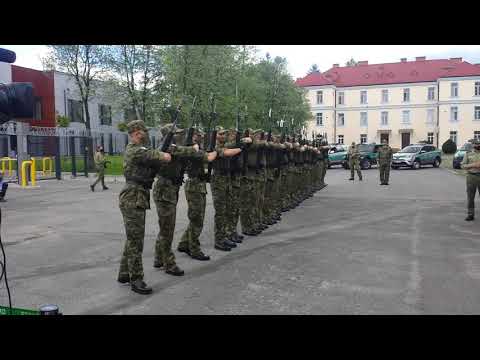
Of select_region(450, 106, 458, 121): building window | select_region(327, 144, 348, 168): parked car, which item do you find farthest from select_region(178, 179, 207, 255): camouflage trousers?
select_region(450, 106, 458, 121): building window

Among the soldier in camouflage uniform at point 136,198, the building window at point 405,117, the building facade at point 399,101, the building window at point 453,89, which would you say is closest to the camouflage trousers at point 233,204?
the soldier in camouflage uniform at point 136,198

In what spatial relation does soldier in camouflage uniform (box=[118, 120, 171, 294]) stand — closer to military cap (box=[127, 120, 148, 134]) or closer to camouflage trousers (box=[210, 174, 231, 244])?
military cap (box=[127, 120, 148, 134])

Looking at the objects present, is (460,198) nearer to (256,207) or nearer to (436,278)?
(256,207)

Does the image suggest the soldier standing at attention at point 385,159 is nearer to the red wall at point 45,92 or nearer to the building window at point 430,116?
the red wall at point 45,92

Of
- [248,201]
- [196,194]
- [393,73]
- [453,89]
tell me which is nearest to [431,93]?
[453,89]

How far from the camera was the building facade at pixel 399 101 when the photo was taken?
202 feet

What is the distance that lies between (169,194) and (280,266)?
78.6 inches

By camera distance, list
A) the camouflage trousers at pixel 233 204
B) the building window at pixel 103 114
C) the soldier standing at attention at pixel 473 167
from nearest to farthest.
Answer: the camouflage trousers at pixel 233 204, the soldier standing at attention at pixel 473 167, the building window at pixel 103 114

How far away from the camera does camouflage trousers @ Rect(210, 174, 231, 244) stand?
7824mm

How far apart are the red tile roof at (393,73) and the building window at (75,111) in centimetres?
3584

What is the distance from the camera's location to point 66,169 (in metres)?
32.0

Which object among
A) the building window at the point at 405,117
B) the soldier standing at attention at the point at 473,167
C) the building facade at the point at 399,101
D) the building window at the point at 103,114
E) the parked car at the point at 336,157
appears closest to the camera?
the soldier standing at attention at the point at 473,167

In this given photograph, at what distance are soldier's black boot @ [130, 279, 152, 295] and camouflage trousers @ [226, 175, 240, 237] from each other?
9.19ft

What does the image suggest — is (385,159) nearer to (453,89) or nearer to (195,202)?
(195,202)
